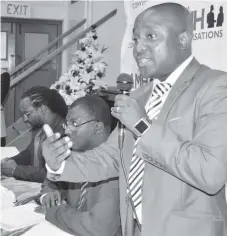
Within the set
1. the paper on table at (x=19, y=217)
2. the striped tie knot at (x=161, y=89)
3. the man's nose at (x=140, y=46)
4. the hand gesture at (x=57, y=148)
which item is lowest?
the paper on table at (x=19, y=217)

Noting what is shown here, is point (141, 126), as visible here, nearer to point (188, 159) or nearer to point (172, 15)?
point (188, 159)

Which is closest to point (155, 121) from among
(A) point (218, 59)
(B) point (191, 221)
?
(B) point (191, 221)

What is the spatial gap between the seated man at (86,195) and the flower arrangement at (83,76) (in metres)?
2.73

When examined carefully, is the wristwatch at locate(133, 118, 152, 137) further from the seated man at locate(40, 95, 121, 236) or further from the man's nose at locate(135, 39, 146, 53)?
the seated man at locate(40, 95, 121, 236)

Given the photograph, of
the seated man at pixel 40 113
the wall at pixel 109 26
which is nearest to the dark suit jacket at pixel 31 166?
the seated man at pixel 40 113

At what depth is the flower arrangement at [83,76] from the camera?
529 cm

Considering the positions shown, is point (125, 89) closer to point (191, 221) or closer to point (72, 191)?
point (191, 221)

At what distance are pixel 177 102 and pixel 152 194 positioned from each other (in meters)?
0.29

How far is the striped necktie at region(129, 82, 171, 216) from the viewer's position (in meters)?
1.39

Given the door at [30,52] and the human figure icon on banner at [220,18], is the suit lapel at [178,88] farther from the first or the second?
the door at [30,52]

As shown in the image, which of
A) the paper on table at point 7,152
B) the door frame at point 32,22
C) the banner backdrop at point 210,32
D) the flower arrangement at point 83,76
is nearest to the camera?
the banner backdrop at point 210,32

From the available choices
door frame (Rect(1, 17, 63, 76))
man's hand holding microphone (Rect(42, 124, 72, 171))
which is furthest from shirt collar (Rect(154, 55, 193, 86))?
door frame (Rect(1, 17, 63, 76))

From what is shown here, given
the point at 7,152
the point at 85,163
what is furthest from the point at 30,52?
the point at 85,163

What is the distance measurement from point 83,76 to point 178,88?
4098 mm
